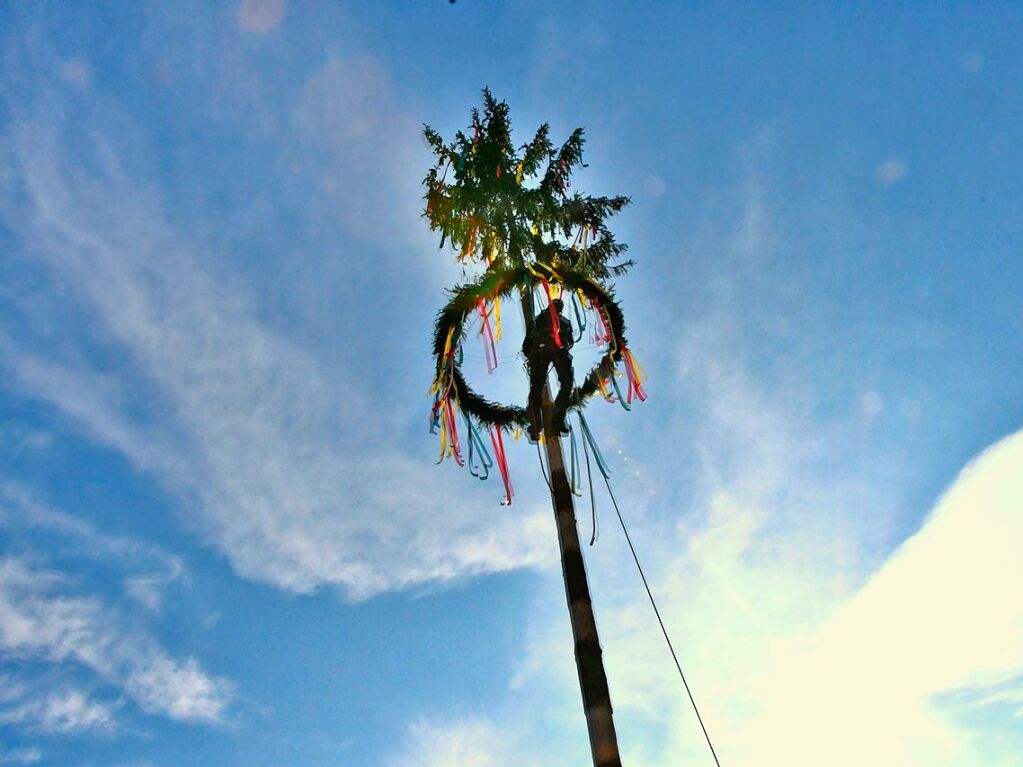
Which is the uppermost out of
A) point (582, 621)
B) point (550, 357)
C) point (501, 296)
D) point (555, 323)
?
point (501, 296)

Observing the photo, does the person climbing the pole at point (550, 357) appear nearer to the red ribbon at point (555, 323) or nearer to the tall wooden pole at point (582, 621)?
the red ribbon at point (555, 323)

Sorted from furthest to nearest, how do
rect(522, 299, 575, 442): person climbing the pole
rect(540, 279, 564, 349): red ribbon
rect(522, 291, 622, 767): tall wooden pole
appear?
rect(522, 299, 575, 442): person climbing the pole → rect(540, 279, 564, 349): red ribbon → rect(522, 291, 622, 767): tall wooden pole

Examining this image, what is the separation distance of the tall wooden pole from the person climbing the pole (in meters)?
0.15

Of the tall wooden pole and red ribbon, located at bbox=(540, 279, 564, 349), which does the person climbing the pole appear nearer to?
red ribbon, located at bbox=(540, 279, 564, 349)

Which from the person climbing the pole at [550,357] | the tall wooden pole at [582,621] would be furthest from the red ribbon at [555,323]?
the tall wooden pole at [582,621]

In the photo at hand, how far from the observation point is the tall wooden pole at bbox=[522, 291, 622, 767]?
6332 millimetres

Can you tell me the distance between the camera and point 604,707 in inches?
257

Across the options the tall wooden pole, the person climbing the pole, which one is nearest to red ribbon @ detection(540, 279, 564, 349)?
the person climbing the pole

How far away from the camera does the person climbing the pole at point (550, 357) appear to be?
8562 mm

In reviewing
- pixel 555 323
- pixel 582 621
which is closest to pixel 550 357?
pixel 555 323

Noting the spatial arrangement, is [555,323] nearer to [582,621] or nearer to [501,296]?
[501,296]

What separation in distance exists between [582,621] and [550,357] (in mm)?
3631

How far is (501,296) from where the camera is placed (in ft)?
29.8

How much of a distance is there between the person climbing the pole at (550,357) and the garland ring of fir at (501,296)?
47 centimetres
